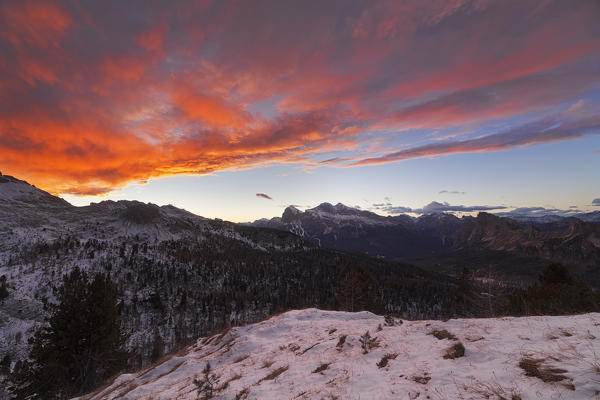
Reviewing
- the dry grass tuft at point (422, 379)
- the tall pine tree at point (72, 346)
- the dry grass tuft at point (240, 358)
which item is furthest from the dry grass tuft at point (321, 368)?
the tall pine tree at point (72, 346)

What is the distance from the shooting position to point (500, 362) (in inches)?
287

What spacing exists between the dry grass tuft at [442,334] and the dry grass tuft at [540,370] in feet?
13.0

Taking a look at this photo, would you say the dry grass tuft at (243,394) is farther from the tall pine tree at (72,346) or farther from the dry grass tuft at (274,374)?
the tall pine tree at (72,346)

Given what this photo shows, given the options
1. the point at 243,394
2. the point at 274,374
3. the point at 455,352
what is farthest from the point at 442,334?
the point at 243,394

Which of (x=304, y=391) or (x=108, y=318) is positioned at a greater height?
(x=304, y=391)

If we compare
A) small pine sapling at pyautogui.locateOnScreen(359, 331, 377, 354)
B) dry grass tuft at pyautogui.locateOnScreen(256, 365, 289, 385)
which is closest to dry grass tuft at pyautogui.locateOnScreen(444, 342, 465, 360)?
small pine sapling at pyautogui.locateOnScreen(359, 331, 377, 354)

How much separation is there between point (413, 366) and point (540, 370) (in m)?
3.37

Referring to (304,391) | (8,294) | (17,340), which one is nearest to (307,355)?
(304,391)

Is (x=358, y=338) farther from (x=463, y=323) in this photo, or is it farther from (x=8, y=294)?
(x=8, y=294)

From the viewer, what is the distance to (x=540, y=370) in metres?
6.09

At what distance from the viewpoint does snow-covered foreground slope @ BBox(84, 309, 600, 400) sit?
5922 mm

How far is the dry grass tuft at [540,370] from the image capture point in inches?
220

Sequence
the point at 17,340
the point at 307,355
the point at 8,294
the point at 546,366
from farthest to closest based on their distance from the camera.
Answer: the point at 8,294
the point at 17,340
the point at 307,355
the point at 546,366

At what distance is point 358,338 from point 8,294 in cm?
22492
